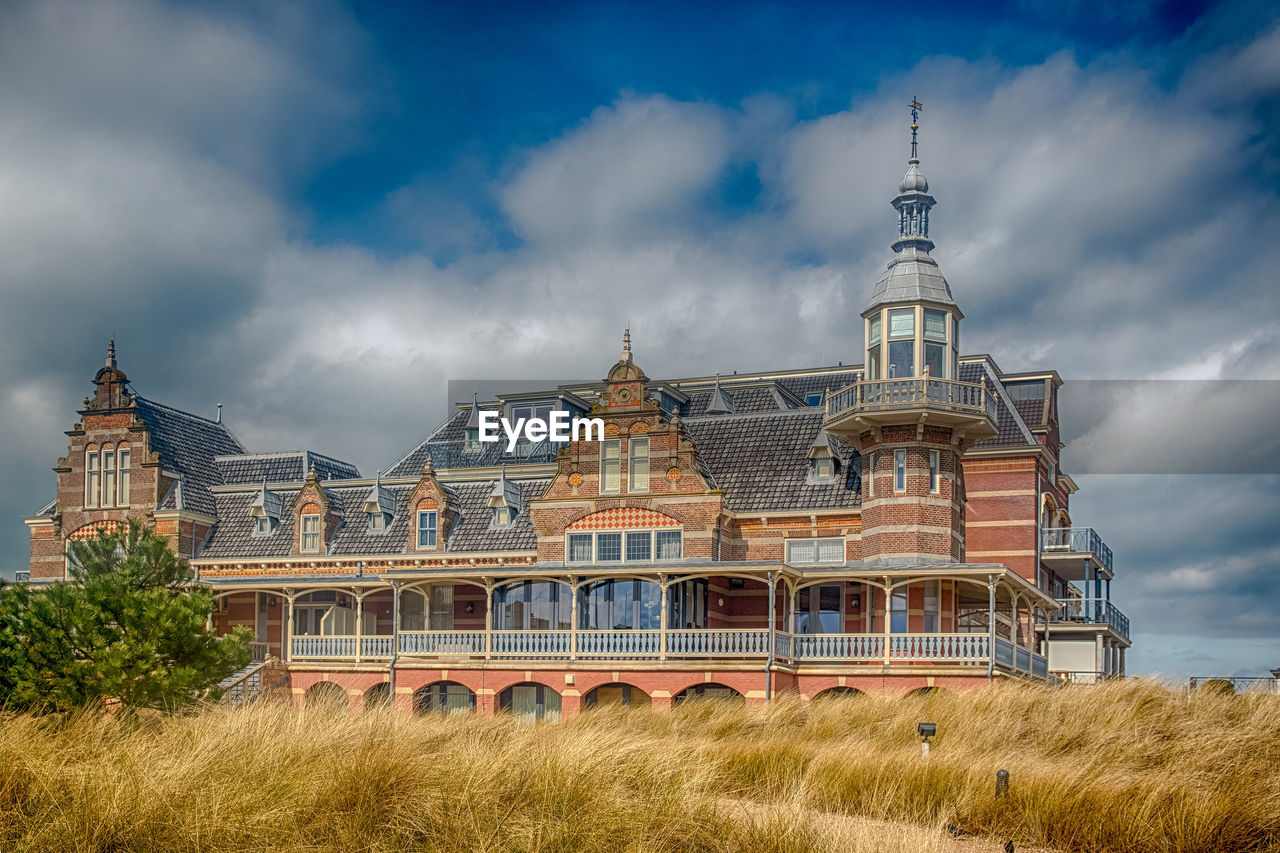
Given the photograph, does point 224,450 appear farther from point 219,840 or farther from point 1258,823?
point 1258,823

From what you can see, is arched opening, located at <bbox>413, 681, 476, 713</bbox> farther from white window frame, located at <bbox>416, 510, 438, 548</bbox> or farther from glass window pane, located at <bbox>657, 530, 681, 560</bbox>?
glass window pane, located at <bbox>657, 530, 681, 560</bbox>

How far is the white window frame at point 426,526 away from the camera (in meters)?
42.2

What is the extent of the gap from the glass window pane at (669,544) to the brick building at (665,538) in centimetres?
6

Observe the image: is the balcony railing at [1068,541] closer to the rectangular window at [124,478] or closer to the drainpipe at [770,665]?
the drainpipe at [770,665]

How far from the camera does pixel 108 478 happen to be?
148 ft

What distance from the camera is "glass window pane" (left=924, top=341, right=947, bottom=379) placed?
3678 centimetres

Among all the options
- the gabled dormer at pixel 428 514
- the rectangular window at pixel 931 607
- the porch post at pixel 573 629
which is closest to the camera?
the porch post at pixel 573 629

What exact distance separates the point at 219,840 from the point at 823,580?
22.9 meters

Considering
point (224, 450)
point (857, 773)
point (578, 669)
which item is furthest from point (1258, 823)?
point (224, 450)

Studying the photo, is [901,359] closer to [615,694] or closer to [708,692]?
[708,692]

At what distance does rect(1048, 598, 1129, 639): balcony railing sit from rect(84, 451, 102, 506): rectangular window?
3102 cm

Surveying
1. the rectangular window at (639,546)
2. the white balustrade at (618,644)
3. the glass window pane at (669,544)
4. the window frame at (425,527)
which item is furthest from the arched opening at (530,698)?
the window frame at (425,527)

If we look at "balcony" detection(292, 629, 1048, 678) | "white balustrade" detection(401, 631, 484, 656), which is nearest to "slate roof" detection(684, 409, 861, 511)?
"balcony" detection(292, 629, 1048, 678)

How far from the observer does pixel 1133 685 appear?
25578 mm
